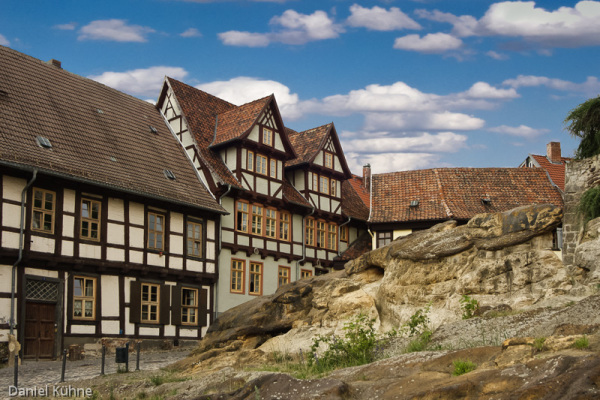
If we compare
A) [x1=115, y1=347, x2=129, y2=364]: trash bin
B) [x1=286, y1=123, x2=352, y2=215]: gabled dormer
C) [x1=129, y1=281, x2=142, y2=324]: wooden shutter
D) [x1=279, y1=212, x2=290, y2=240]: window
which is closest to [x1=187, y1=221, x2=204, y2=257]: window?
[x1=129, y1=281, x2=142, y2=324]: wooden shutter

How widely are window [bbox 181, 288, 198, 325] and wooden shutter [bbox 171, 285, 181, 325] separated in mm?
395

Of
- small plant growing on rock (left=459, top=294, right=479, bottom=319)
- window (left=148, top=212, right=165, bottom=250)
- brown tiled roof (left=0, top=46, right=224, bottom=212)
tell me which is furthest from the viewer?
window (left=148, top=212, right=165, bottom=250)

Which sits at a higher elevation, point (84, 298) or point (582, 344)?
point (84, 298)

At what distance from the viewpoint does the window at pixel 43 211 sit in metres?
22.7

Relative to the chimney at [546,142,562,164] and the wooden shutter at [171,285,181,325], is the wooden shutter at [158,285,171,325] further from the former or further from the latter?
the chimney at [546,142,562,164]

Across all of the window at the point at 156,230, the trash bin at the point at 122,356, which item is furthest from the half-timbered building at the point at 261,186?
the trash bin at the point at 122,356

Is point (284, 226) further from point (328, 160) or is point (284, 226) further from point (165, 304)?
point (165, 304)

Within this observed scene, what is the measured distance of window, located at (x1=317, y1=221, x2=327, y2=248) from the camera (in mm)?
35250

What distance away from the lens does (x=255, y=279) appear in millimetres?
31469

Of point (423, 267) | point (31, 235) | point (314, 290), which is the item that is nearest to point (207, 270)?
point (31, 235)

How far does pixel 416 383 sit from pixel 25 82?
72.6 feet

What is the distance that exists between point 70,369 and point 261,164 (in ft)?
48.5

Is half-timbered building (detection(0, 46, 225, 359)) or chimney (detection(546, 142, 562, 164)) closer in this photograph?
half-timbered building (detection(0, 46, 225, 359))

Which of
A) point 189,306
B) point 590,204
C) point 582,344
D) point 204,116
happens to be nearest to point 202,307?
point 189,306
